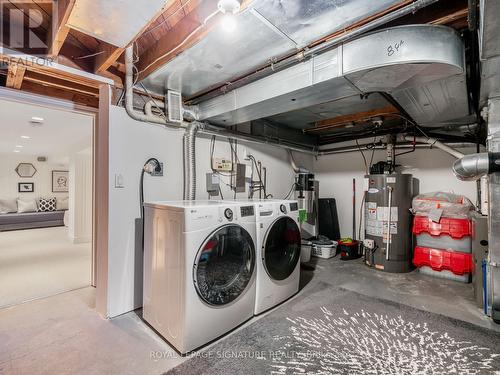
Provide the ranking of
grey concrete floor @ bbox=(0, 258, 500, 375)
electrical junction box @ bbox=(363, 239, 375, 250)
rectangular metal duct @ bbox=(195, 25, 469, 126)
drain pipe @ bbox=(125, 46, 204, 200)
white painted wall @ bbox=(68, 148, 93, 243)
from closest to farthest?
rectangular metal duct @ bbox=(195, 25, 469, 126), grey concrete floor @ bbox=(0, 258, 500, 375), drain pipe @ bbox=(125, 46, 204, 200), electrical junction box @ bbox=(363, 239, 375, 250), white painted wall @ bbox=(68, 148, 93, 243)

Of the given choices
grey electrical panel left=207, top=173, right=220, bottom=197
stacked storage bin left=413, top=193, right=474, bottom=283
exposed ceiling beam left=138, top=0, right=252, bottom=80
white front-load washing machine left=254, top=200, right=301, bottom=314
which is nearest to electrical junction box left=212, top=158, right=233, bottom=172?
grey electrical panel left=207, top=173, right=220, bottom=197

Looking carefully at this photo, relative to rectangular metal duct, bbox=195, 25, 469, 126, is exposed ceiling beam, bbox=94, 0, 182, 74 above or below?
above

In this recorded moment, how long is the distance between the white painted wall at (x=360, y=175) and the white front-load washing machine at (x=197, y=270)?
312 cm

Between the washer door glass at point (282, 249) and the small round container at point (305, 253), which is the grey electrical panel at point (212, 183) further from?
the small round container at point (305, 253)

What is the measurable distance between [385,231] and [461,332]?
1624 millimetres

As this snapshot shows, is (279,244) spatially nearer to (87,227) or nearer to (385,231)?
(385,231)

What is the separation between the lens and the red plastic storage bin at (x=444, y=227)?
312 cm

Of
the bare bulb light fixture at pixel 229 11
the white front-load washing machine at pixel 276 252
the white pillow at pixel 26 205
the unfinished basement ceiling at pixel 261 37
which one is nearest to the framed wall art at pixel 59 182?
the white pillow at pixel 26 205

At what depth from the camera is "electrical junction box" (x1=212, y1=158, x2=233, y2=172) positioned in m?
3.17

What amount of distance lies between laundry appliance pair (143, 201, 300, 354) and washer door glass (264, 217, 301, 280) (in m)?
0.01

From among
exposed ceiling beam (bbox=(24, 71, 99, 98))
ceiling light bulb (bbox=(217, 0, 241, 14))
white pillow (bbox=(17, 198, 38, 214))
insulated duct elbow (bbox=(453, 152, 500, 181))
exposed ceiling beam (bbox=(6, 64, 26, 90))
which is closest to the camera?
ceiling light bulb (bbox=(217, 0, 241, 14))

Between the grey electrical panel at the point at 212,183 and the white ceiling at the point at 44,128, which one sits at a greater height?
the white ceiling at the point at 44,128

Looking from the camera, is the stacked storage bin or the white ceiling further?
the white ceiling

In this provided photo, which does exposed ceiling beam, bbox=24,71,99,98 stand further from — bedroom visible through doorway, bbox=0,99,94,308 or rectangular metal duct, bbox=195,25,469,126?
rectangular metal duct, bbox=195,25,469,126
